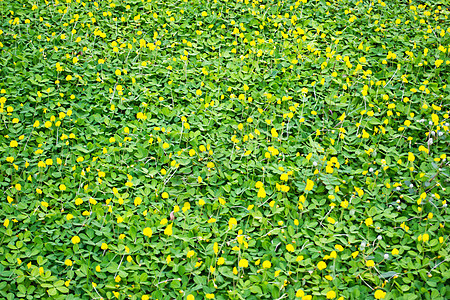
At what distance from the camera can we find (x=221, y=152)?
2975 mm

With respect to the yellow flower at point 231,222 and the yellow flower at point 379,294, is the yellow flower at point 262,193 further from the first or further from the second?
the yellow flower at point 379,294

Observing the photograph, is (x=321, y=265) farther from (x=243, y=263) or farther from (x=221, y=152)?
(x=221, y=152)

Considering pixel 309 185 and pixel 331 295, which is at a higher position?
pixel 309 185

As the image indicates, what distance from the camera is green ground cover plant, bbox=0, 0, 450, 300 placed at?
2.29 meters

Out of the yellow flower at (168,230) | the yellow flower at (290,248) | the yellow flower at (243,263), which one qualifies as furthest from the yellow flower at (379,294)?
the yellow flower at (168,230)

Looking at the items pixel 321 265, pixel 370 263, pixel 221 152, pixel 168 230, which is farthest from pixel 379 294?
pixel 221 152

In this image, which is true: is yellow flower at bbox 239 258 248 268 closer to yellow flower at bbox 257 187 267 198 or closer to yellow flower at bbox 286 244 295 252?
yellow flower at bbox 286 244 295 252

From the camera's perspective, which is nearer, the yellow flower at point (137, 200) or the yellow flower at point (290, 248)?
the yellow flower at point (290, 248)

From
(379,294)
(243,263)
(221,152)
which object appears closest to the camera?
(379,294)

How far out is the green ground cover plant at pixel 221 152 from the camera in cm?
229

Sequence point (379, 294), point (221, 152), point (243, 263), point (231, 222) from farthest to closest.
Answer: point (221, 152) < point (231, 222) < point (243, 263) < point (379, 294)

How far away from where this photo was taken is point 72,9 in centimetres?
422

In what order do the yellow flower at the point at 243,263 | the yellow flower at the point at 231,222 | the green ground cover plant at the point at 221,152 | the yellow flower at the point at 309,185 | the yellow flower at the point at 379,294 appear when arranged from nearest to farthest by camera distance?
the yellow flower at the point at 379,294, the yellow flower at the point at 243,263, the green ground cover plant at the point at 221,152, the yellow flower at the point at 231,222, the yellow flower at the point at 309,185

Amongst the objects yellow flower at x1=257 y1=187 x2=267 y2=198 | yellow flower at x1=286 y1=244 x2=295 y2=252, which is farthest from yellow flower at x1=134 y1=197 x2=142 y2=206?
yellow flower at x1=286 y1=244 x2=295 y2=252
